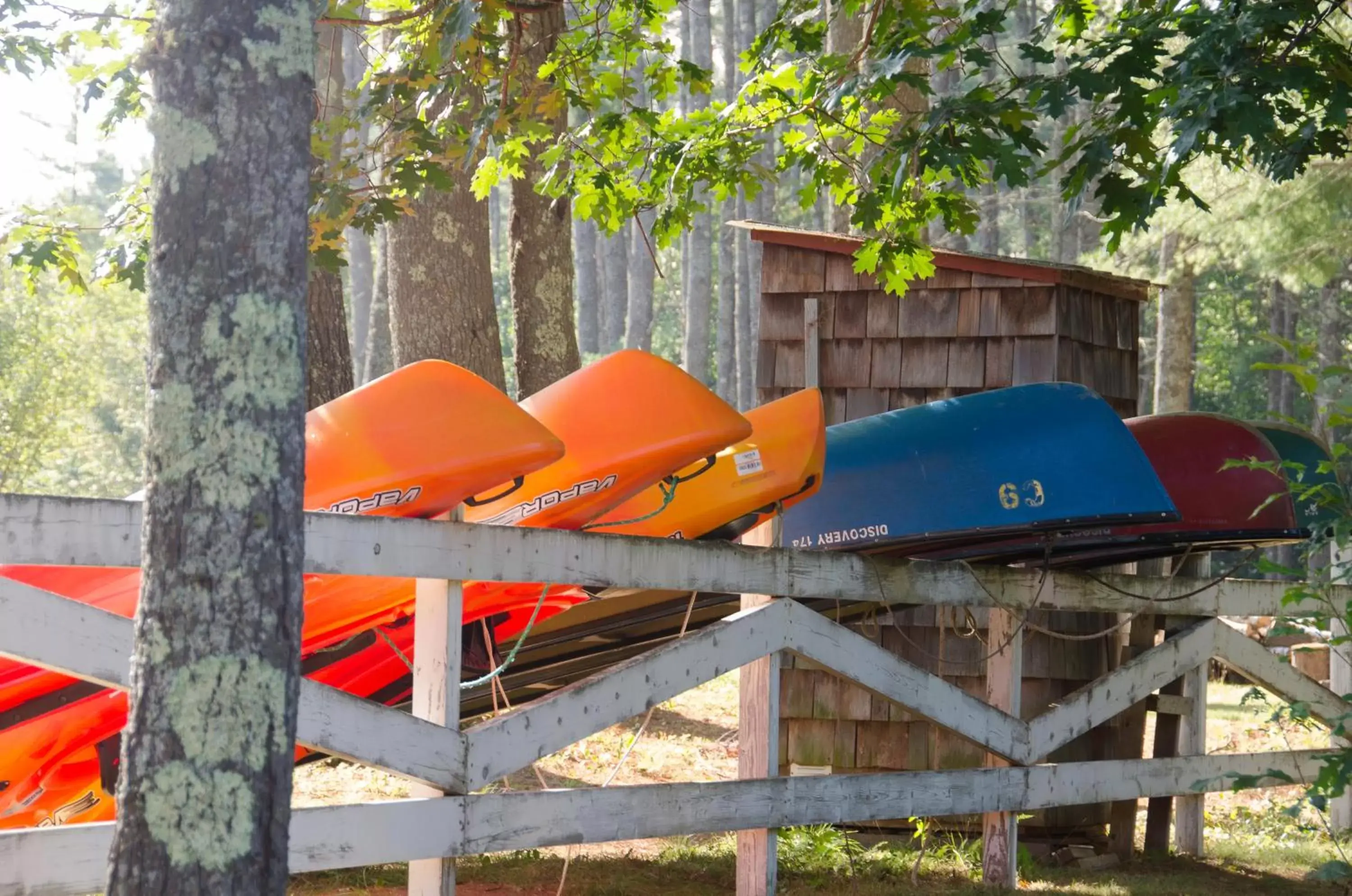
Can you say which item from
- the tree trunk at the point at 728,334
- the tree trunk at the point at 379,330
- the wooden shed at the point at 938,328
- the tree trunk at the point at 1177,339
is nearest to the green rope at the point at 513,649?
the wooden shed at the point at 938,328

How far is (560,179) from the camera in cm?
622

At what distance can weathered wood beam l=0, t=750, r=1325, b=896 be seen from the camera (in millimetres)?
3051

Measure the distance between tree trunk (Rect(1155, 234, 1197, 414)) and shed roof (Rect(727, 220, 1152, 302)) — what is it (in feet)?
30.5

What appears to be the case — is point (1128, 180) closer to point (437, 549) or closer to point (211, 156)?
point (437, 549)

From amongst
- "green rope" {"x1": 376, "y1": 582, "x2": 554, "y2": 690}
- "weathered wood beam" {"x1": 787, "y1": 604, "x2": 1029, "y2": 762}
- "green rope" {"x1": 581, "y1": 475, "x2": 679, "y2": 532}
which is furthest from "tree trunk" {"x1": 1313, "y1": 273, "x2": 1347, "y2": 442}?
"green rope" {"x1": 376, "y1": 582, "x2": 554, "y2": 690}

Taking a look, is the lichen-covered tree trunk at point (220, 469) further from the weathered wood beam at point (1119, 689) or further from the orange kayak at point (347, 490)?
the weathered wood beam at point (1119, 689)

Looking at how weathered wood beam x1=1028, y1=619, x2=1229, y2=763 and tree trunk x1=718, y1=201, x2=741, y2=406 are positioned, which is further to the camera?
tree trunk x1=718, y1=201, x2=741, y2=406

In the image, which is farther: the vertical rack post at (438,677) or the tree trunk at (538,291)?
the tree trunk at (538,291)

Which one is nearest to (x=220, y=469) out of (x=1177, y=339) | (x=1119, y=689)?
(x=1119, y=689)

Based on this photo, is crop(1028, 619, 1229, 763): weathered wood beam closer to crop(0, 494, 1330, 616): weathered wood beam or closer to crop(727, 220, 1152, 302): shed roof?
crop(0, 494, 1330, 616): weathered wood beam

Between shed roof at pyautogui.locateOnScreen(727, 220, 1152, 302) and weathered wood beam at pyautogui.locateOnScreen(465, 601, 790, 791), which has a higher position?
shed roof at pyautogui.locateOnScreen(727, 220, 1152, 302)

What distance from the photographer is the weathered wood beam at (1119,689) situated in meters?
5.20

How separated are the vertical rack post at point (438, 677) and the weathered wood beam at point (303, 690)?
79mm

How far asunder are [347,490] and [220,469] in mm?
1913
